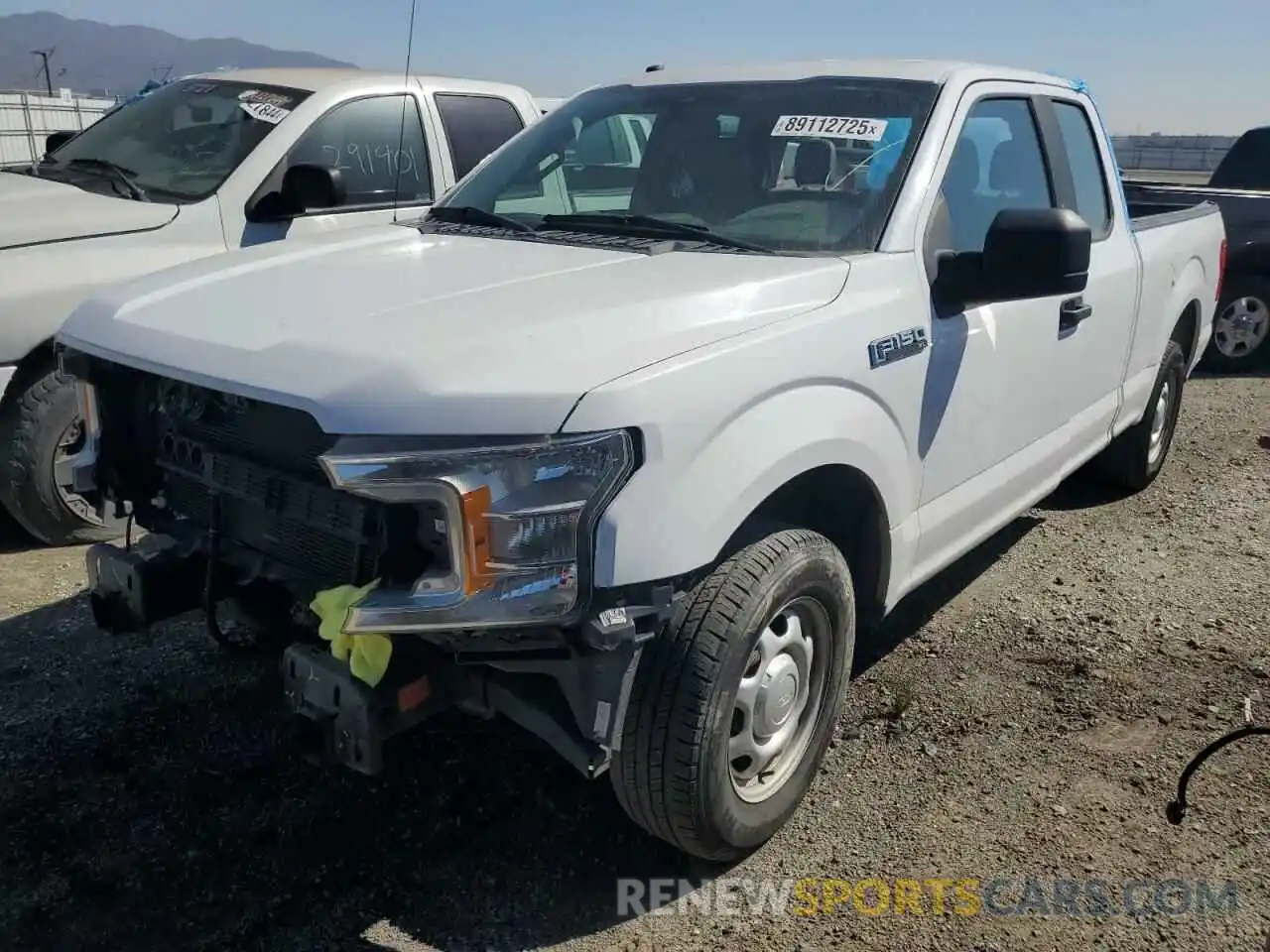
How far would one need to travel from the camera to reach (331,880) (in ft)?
8.98

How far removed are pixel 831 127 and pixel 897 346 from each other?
0.81m

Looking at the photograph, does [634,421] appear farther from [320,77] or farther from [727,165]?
[320,77]

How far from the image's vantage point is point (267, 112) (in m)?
5.29

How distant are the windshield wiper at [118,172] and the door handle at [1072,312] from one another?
388 cm

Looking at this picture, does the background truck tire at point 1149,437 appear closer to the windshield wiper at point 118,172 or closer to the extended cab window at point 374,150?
the extended cab window at point 374,150

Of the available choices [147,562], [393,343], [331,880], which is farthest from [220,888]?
[393,343]

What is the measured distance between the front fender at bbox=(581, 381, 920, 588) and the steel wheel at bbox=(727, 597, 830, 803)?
357 mm

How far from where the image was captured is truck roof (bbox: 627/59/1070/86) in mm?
3506

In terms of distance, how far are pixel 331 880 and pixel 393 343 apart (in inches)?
53.9

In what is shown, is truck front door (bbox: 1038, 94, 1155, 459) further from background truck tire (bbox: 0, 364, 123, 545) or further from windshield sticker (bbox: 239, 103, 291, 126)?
background truck tire (bbox: 0, 364, 123, 545)

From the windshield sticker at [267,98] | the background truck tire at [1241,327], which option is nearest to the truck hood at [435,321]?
the windshield sticker at [267,98]

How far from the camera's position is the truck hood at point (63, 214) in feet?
14.6

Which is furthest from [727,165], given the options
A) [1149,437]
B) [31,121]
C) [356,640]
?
[31,121]

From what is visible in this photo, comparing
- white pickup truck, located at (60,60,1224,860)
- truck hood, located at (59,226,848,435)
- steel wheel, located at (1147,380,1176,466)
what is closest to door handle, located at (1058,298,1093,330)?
white pickup truck, located at (60,60,1224,860)
